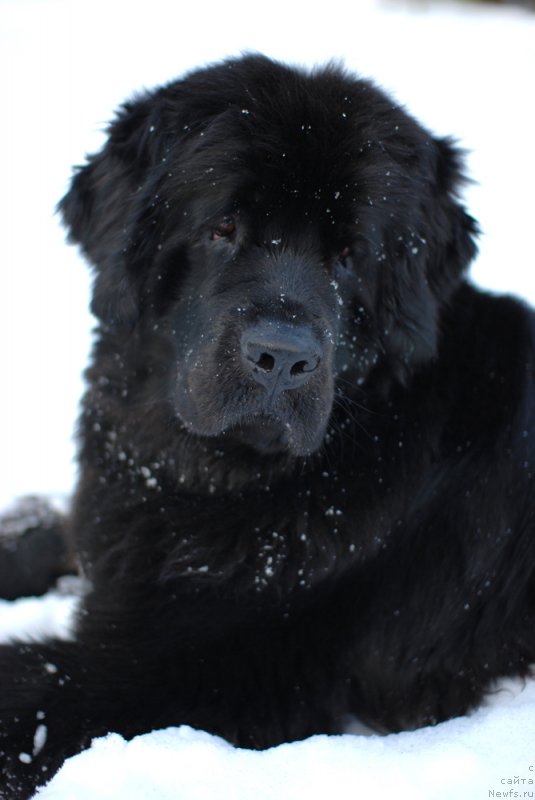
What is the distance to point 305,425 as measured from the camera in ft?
7.15

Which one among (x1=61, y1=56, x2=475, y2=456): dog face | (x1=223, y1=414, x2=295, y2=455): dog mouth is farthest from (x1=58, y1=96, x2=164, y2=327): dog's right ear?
(x1=223, y1=414, x2=295, y2=455): dog mouth

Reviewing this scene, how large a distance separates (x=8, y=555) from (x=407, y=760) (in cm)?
162

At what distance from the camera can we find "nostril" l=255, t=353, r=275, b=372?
2078mm

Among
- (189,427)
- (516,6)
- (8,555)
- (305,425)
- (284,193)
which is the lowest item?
(8,555)

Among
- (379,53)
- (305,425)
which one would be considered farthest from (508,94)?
(305,425)

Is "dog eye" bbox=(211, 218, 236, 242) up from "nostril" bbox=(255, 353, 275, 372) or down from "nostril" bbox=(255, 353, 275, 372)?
up

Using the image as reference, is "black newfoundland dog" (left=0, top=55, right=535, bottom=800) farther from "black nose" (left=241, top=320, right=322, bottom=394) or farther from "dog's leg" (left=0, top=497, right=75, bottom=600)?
"dog's leg" (left=0, top=497, right=75, bottom=600)

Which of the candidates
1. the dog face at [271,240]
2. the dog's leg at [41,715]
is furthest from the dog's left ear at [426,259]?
the dog's leg at [41,715]

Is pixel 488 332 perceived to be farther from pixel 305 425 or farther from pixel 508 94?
pixel 508 94

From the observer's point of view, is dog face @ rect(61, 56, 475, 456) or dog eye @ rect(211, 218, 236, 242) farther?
dog eye @ rect(211, 218, 236, 242)

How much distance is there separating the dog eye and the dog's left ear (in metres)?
0.47

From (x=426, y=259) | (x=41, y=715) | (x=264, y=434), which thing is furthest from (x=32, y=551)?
(x=426, y=259)

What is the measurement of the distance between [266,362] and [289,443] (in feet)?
0.87

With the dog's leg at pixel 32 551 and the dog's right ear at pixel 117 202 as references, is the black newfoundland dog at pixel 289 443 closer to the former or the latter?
the dog's right ear at pixel 117 202
